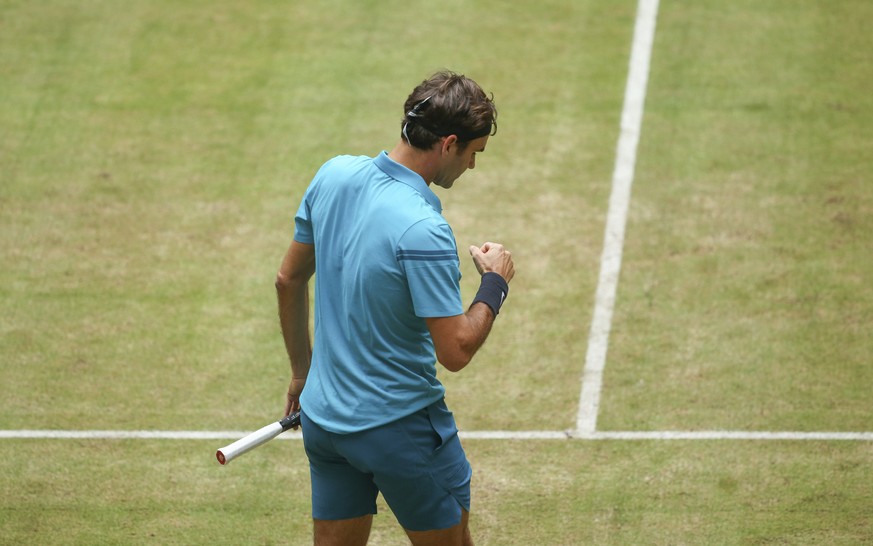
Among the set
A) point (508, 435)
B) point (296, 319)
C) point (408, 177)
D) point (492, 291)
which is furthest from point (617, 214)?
point (408, 177)

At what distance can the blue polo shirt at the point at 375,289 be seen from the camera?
4.19 metres

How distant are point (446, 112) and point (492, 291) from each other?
2.13ft

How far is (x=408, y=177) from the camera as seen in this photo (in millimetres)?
4367

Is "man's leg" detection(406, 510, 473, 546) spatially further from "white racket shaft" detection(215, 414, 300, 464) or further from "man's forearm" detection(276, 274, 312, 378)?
"man's forearm" detection(276, 274, 312, 378)

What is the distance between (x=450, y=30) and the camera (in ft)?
37.4

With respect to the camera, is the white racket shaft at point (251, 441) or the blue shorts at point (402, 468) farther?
the white racket shaft at point (251, 441)

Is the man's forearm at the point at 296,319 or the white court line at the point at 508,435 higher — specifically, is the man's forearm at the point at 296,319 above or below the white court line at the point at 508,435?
above

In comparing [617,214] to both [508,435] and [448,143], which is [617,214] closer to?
[508,435]

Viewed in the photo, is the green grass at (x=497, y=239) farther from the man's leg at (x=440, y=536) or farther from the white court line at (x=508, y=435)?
the man's leg at (x=440, y=536)

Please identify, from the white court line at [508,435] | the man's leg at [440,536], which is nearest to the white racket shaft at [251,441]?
the man's leg at [440,536]

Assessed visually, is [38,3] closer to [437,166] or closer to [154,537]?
[154,537]

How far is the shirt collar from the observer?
4.36m

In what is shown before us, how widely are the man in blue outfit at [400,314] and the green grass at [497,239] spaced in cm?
167

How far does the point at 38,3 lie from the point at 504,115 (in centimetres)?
488
